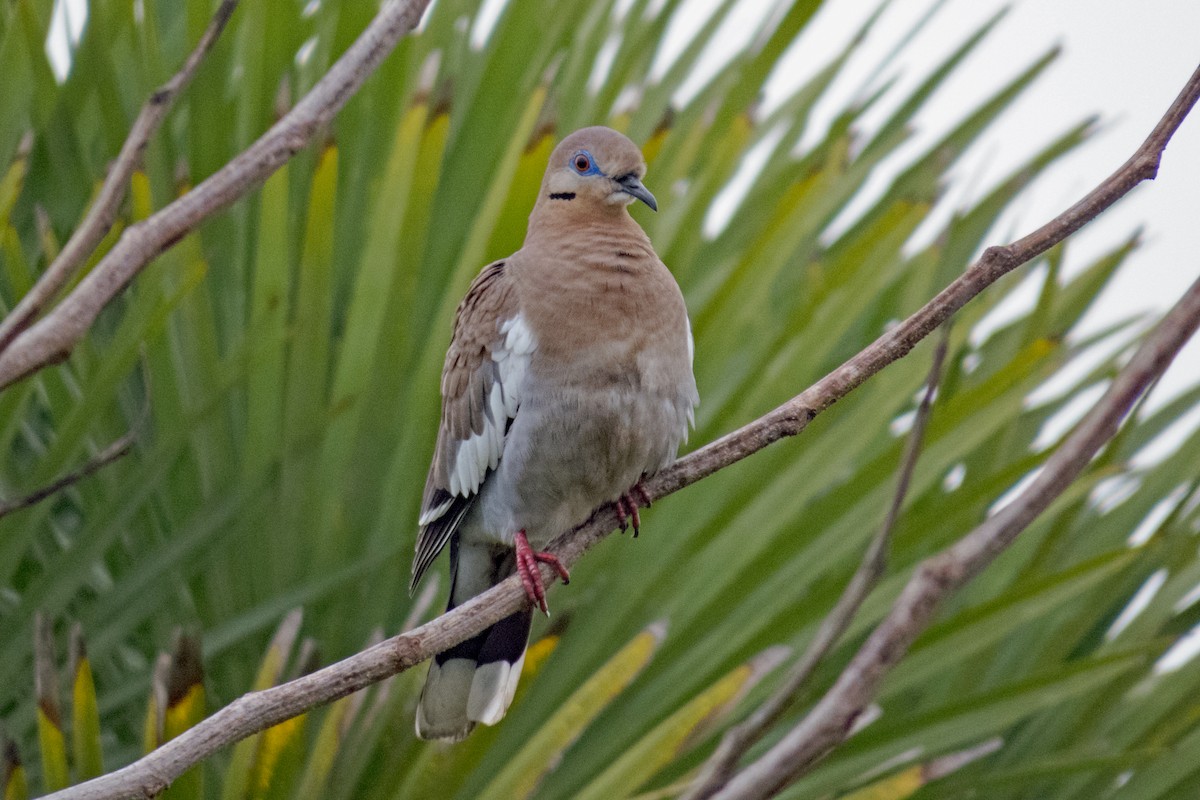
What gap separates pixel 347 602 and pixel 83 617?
1.48 feet

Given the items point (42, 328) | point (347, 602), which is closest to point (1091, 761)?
point (347, 602)

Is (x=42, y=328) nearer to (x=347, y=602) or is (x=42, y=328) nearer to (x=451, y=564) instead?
(x=347, y=602)

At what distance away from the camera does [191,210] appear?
135cm

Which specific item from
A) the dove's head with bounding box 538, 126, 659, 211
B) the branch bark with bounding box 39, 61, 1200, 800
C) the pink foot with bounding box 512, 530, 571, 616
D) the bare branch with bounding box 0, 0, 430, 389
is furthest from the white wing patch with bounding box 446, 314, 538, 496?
the bare branch with bounding box 0, 0, 430, 389

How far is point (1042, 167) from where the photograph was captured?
3.12 meters

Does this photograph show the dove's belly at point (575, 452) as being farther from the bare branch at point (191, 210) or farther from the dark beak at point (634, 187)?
the bare branch at point (191, 210)

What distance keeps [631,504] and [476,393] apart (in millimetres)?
369

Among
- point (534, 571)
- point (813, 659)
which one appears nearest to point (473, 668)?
point (534, 571)

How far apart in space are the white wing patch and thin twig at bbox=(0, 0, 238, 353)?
1.06 metres

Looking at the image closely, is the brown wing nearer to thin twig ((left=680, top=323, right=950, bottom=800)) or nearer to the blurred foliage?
the blurred foliage

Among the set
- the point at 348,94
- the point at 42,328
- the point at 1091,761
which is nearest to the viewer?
the point at 42,328

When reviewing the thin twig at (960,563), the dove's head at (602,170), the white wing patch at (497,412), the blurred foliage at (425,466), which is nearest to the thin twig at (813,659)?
the thin twig at (960,563)

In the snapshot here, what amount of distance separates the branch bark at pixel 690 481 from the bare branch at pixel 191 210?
15.3 inches

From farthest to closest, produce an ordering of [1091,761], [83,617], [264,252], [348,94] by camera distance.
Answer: [264,252] < [83,617] < [1091,761] < [348,94]
